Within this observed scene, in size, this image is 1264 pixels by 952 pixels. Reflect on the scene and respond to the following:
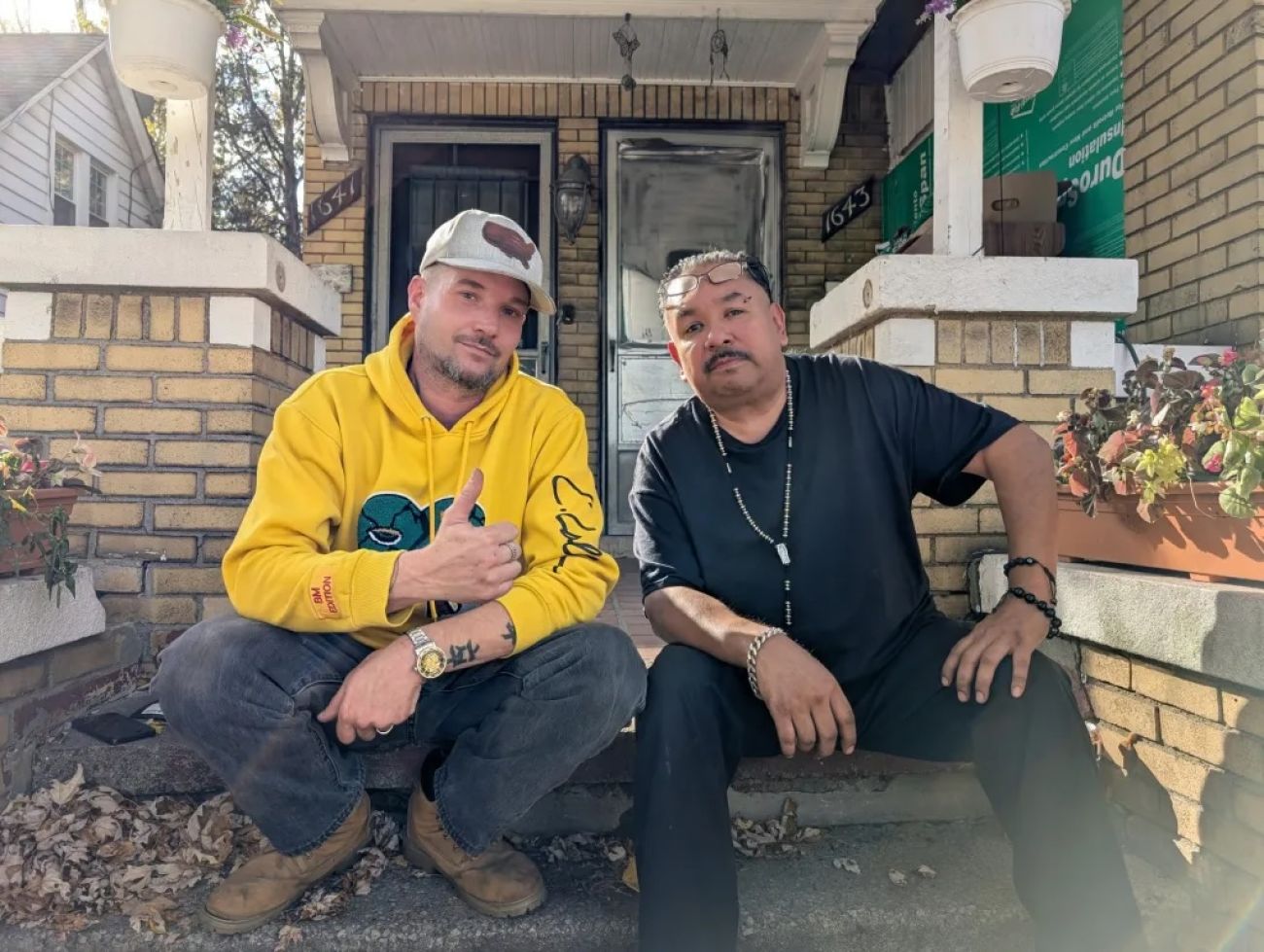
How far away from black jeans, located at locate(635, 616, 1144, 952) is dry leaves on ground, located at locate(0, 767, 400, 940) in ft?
2.31

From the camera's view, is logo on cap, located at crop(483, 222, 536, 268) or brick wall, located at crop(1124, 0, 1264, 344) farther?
brick wall, located at crop(1124, 0, 1264, 344)

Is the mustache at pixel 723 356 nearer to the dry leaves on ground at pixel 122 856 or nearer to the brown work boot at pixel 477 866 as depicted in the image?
the brown work boot at pixel 477 866

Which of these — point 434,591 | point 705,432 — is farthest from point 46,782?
point 705,432

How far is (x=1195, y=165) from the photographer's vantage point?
3322 millimetres

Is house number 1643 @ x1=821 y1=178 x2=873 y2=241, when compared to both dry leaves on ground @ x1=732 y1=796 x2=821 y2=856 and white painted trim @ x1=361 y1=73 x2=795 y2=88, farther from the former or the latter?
dry leaves on ground @ x1=732 y1=796 x2=821 y2=856

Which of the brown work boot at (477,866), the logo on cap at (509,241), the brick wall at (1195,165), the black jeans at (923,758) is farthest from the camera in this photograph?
the brick wall at (1195,165)

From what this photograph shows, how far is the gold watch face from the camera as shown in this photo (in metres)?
1.60

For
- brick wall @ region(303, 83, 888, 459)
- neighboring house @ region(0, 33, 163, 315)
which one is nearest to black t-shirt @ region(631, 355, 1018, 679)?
brick wall @ region(303, 83, 888, 459)

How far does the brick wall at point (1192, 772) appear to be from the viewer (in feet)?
5.40

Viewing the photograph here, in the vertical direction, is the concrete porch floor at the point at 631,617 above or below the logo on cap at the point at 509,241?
below

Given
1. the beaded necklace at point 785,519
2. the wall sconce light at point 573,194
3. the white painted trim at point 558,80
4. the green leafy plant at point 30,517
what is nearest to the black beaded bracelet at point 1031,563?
the beaded necklace at point 785,519

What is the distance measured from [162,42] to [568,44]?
2790 millimetres

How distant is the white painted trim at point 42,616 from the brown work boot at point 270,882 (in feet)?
2.49

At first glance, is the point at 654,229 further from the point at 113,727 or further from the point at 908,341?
the point at 113,727
